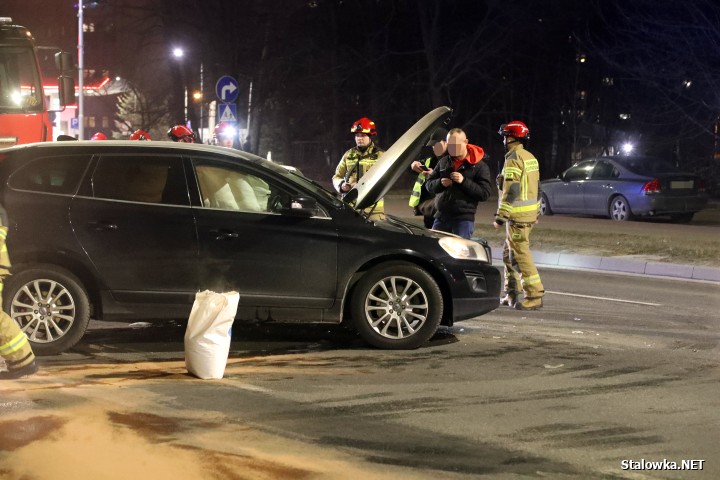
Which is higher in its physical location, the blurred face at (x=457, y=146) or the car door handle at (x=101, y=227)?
the blurred face at (x=457, y=146)

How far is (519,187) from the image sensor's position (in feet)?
35.7

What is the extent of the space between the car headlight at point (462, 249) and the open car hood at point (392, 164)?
732 mm

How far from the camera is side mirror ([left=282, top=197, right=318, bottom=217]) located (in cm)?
851

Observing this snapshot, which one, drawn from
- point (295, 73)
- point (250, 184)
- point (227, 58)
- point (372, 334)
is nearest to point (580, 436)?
point (372, 334)

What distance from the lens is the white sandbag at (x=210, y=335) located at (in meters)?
7.52

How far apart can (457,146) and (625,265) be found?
229 inches

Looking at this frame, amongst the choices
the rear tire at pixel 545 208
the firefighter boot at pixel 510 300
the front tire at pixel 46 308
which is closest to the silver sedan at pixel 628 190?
the rear tire at pixel 545 208

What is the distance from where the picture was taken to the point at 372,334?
340 inches

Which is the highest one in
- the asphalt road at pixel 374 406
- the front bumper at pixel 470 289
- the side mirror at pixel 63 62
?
the side mirror at pixel 63 62

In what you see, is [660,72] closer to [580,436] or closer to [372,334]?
[372,334]

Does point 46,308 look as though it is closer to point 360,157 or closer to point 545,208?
point 360,157

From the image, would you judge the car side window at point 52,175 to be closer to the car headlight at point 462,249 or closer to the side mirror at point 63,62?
the car headlight at point 462,249

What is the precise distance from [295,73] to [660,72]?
23.1 meters

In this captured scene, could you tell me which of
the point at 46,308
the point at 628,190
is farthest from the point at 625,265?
the point at 46,308
